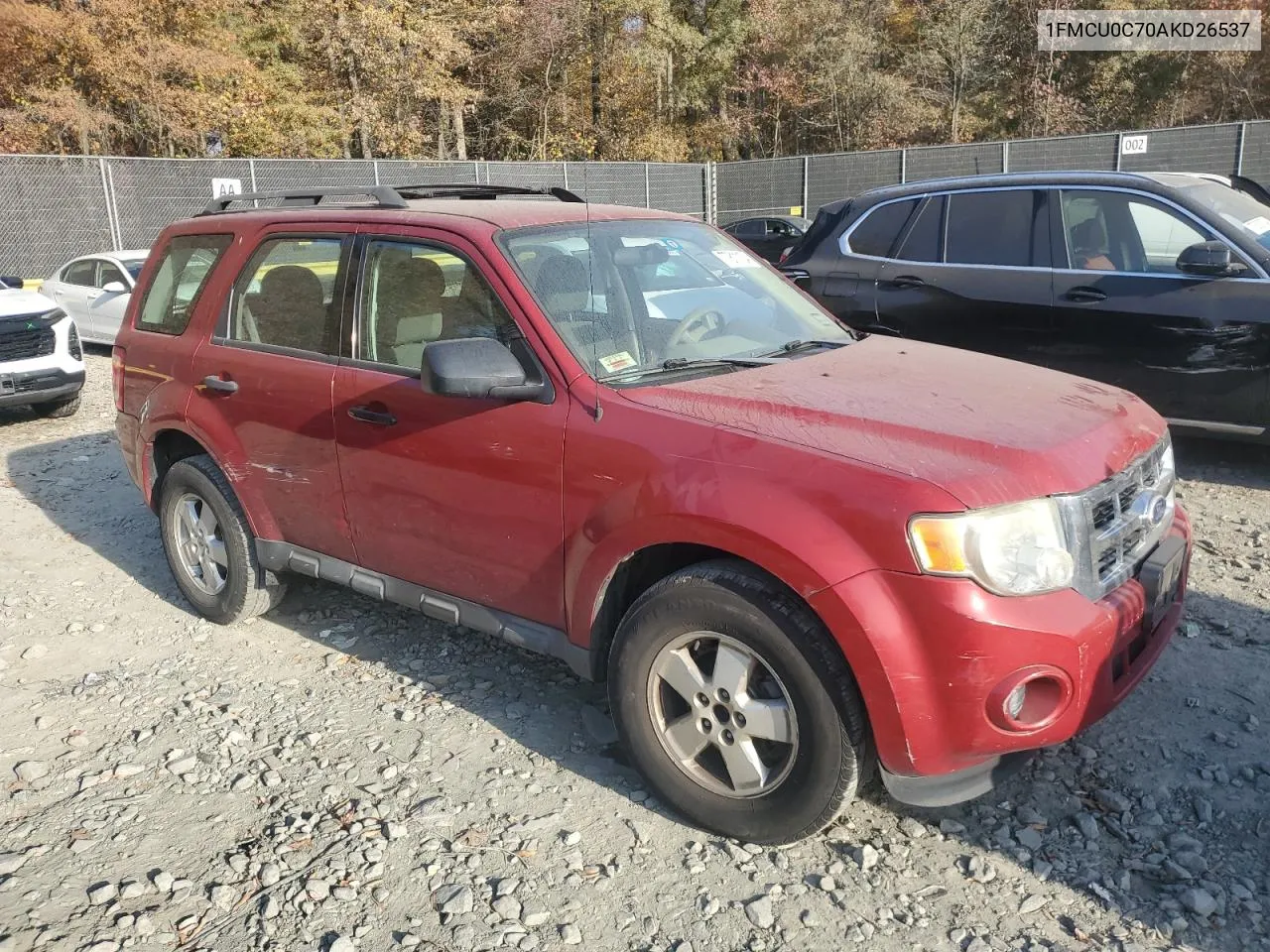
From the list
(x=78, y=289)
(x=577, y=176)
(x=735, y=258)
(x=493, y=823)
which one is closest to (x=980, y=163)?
(x=577, y=176)

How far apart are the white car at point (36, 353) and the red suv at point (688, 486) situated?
5.23m

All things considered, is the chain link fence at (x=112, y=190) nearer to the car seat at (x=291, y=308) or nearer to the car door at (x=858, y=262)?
the car door at (x=858, y=262)

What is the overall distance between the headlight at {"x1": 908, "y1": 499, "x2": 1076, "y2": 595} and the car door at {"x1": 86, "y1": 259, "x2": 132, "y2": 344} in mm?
12500

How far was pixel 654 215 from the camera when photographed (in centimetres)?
429

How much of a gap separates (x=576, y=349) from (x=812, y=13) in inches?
1582

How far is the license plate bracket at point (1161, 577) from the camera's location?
9.97 feet

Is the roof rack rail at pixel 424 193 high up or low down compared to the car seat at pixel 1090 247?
up

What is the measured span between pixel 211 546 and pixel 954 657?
3.53 metres

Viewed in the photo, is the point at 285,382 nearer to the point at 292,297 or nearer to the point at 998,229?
the point at 292,297

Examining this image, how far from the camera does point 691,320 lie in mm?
3760

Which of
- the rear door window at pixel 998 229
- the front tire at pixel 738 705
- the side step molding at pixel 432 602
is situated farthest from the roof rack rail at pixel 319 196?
the rear door window at pixel 998 229

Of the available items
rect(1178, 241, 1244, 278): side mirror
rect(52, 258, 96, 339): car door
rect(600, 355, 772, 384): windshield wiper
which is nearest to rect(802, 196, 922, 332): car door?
rect(1178, 241, 1244, 278): side mirror

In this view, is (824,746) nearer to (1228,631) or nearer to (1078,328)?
(1228,631)

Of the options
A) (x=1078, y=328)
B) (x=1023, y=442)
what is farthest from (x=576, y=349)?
(x=1078, y=328)
